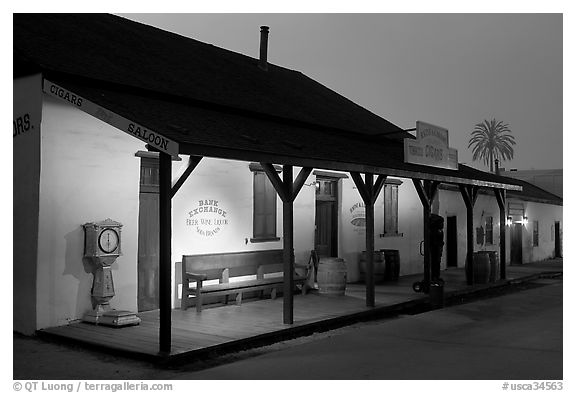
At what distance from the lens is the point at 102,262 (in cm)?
865

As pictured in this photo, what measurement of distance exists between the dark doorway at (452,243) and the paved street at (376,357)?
901 cm

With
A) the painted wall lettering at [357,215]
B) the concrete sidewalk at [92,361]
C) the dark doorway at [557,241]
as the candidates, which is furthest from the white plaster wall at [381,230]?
the dark doorway at [557,241]

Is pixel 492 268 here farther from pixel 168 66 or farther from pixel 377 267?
pixel 168 66

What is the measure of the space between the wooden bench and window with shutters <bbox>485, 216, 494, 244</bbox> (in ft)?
33.1

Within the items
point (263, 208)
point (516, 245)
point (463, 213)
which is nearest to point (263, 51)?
point (263, 208)

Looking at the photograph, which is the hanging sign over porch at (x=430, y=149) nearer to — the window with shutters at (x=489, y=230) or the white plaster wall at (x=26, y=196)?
the window with shutters at (x=489, y=230)

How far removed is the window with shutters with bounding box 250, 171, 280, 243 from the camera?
11516mm

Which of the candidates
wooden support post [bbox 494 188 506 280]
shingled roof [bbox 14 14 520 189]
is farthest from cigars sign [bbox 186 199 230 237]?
wooden support post [bbox 494 188 506 280]

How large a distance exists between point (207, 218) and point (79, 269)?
254 cm

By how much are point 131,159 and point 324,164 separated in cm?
292

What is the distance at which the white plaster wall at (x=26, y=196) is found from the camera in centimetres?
818

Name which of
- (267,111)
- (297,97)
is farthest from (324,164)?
(297,97)

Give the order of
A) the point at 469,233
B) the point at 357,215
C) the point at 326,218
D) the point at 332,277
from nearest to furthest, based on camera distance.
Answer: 1. the point at 332,277
2. the point at 326,218
3. the point at 469,233
4. the point at 357,215

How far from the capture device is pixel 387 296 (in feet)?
38.8
